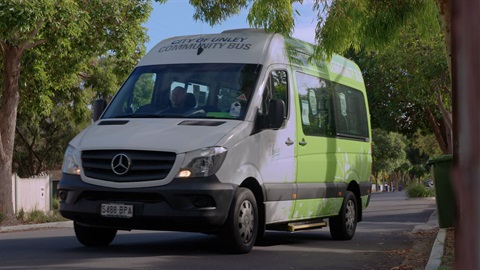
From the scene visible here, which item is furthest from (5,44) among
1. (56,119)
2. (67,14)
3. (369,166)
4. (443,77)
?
(56,119)

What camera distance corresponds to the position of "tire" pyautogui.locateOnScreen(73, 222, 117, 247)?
9547 mm

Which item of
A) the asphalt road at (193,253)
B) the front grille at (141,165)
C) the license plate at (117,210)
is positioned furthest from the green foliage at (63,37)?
the license plate at (117,210)

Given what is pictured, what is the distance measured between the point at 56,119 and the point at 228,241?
3566 cm

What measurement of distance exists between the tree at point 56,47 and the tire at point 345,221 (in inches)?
307

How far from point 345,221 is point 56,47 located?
8957 millimetres

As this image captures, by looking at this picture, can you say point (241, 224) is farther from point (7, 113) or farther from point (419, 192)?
point (419, 192)

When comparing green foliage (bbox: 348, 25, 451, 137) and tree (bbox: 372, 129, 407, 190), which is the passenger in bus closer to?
green foliage (bbox: 348, 25, 451, 137)

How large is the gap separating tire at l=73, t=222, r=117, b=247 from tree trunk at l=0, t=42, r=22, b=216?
955cm

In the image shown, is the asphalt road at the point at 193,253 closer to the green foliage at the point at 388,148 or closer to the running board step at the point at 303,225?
the running board step at the point at 303,225

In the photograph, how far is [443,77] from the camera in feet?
88.8

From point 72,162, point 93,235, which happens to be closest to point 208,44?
point 72,162

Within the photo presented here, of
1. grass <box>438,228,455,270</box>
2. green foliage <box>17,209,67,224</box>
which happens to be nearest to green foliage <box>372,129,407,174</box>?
green foliage <box>17,209,67,224</box>

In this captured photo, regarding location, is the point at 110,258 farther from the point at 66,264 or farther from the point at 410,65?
the point at 410,65

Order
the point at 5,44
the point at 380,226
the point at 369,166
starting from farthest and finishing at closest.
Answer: the point at 5,44
the point at 380,226
the point at 369,166
